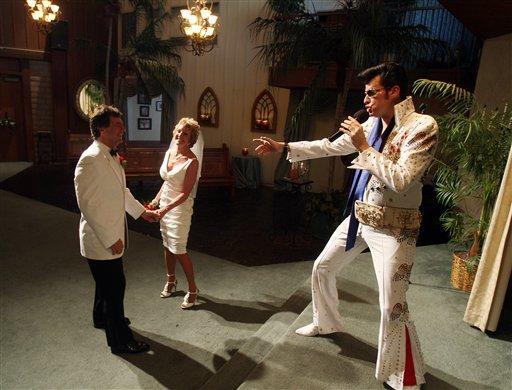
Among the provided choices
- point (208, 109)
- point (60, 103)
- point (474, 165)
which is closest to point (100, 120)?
point (474, 165)

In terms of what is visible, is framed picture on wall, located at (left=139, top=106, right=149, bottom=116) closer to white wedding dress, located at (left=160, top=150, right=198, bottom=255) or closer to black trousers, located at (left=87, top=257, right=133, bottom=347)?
white wedding dress, located at (left=160, top=150, right=198, bottom=255)

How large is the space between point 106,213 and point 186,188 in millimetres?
834

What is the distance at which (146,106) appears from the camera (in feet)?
39.1

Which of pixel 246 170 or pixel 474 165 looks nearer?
pixel 474 165

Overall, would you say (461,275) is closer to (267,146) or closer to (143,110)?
(267,146)

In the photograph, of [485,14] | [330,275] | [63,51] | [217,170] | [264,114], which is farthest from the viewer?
[63,51]

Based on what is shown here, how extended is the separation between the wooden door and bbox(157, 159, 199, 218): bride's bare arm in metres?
9.04

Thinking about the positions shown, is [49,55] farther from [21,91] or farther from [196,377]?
[196,377]

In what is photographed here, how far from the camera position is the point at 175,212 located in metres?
3.23

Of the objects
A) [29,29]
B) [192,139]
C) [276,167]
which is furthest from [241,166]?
[29,29]

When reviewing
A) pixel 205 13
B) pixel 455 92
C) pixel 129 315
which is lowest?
pixel 129 315

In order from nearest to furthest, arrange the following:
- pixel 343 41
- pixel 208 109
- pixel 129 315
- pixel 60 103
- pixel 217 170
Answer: pixel 129 315, pixel 343 41, pixel 217 170, pixel 208 109, pixel 60 103

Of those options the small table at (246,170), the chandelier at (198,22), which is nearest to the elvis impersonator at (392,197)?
the chandelier at (198,22)

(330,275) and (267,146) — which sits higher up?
(267,146)
